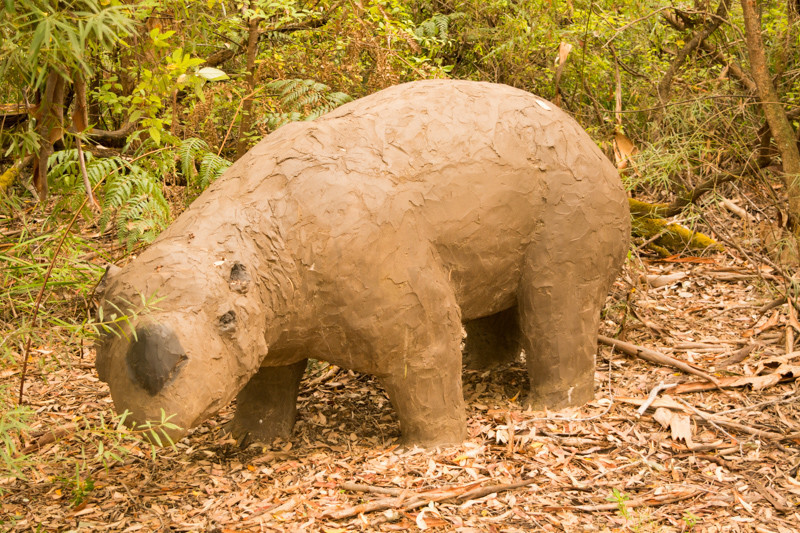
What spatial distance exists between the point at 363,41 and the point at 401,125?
2654 mm

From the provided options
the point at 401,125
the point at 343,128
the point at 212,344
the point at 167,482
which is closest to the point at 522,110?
the point at 401,125

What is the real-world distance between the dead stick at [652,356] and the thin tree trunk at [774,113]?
1.80 m

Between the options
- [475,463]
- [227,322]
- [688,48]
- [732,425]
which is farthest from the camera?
[688,48]

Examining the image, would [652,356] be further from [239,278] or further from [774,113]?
[239,278]

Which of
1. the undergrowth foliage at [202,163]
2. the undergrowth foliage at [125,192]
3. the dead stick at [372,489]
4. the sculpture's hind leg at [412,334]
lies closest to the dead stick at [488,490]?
the dead stick at [372,489]

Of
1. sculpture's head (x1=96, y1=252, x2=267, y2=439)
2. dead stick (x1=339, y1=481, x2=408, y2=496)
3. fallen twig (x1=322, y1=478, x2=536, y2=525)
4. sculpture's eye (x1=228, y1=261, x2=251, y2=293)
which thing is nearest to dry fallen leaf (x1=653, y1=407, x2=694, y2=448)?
fallen twig (x1=322, y1=478, x2=536, y2=525)

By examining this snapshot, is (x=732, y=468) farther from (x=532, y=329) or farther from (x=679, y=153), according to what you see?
(x=679, y=153)

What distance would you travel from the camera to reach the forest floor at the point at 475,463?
12.7 ft

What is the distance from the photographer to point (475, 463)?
441cm

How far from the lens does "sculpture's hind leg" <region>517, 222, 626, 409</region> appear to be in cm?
480

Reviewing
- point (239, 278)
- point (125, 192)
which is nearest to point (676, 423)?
point (239, 278)

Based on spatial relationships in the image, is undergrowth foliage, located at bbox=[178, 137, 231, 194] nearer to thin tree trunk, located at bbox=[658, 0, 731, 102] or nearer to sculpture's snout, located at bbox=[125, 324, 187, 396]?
sculpture's snout, located at bbox=[125, 324, 187, 396]

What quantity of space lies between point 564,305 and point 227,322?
7.48ft

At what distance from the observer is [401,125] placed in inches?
175
